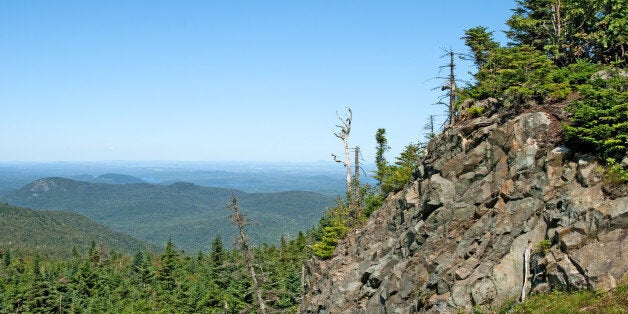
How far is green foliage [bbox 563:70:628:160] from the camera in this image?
1455 centimetres

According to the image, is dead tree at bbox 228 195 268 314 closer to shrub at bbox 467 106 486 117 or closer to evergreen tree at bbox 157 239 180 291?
shrub at bbox 467 106 486 117

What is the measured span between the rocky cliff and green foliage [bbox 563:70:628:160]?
0.59 meters

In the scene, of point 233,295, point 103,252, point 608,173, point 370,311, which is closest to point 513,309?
point 608,173

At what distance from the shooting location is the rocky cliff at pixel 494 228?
13398 millimetres

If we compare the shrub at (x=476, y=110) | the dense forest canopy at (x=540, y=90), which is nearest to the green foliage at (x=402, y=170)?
the dense forest canopy at (x=540, y=90)

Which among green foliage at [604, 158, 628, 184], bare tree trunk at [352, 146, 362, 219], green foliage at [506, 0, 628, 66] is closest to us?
green foliage at [604, 158, 628, 184]

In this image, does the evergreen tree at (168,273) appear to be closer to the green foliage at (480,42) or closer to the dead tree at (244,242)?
the dead tree at (244,242)

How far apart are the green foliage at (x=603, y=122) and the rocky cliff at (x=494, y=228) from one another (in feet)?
1.94

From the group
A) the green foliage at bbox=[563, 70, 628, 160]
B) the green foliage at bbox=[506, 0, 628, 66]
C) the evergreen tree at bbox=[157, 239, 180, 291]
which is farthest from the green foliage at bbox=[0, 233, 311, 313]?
the green foliage at bbox=[563, 70, 628, 160]

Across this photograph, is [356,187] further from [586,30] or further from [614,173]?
[614,173]

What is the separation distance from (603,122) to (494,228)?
16.9ft

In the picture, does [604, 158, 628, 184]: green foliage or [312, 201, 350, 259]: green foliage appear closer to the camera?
[604, 158, 628, 184]: green foliage

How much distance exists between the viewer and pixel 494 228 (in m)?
16.4

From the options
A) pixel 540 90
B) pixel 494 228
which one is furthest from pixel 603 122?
pixel 494 228
